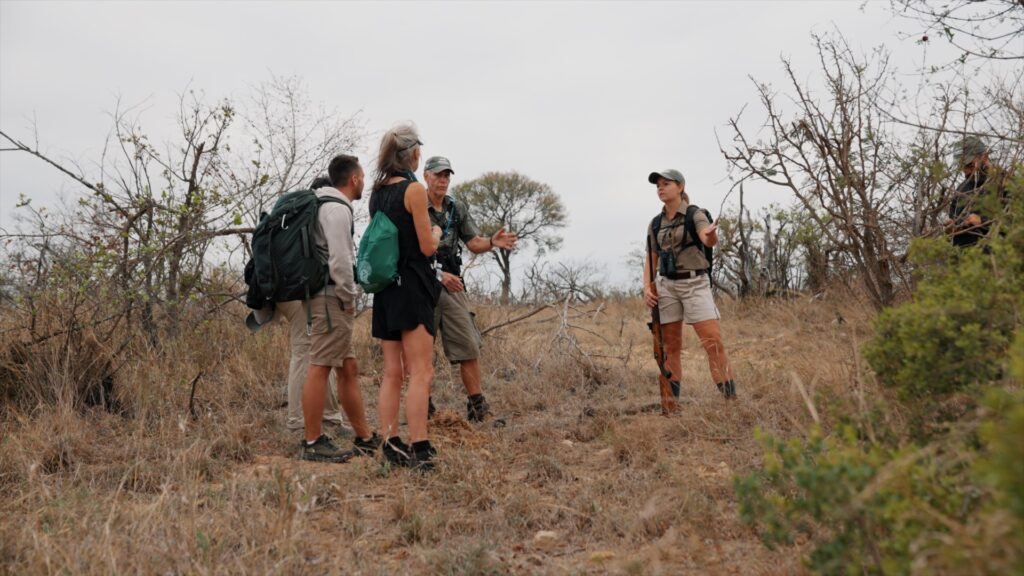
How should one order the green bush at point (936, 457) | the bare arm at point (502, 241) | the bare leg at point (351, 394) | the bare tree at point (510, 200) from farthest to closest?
1. the bare tree at point (510, 200)
2. the bare leg at point (351, 394)
3. the bare arm at point (502, 241)
4. the green bush at point (936, 457)

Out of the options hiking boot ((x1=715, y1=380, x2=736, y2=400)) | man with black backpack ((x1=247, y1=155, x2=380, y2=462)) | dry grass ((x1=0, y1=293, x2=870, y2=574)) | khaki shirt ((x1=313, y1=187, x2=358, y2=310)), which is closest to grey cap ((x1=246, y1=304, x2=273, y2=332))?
man with black backpack ((x1=247, y1=155, x2=380, y2=462))

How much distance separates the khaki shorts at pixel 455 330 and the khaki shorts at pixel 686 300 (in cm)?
133

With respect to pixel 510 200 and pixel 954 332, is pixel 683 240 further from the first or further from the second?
pixel 510 200

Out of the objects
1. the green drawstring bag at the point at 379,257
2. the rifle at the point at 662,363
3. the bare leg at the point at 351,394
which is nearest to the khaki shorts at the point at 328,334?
the bare leg at the point at 351,394

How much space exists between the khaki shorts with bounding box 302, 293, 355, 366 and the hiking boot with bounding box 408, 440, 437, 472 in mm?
787

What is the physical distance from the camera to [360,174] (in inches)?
183

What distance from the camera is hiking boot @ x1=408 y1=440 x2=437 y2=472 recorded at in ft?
12.7

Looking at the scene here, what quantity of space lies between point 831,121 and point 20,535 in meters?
4.97

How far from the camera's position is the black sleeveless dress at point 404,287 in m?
3.93

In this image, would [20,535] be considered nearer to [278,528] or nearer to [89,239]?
[278,528]

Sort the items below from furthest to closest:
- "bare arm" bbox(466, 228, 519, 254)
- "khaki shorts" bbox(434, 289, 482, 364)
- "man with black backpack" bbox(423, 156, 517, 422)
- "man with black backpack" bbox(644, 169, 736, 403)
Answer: "khaki shorts" bbox(434, 289, 482, 364) < "man with black backpack" bbox(423, 156, 517, 422) < "man with black backpack" bbox(644, 169, 736, 403) < "bare arm" bbox(466, 228, 519, 254)

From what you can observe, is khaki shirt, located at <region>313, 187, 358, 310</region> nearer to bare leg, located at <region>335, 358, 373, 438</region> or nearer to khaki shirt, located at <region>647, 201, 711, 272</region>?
bare leg, located at <region>335, 358, 373, 438</region>

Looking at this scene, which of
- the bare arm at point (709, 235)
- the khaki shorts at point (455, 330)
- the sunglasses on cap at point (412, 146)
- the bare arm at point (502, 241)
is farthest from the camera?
the khaki shorts at point (455, 330)

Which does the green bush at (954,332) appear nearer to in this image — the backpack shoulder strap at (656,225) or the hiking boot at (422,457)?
the hiking boot at (422,457)
